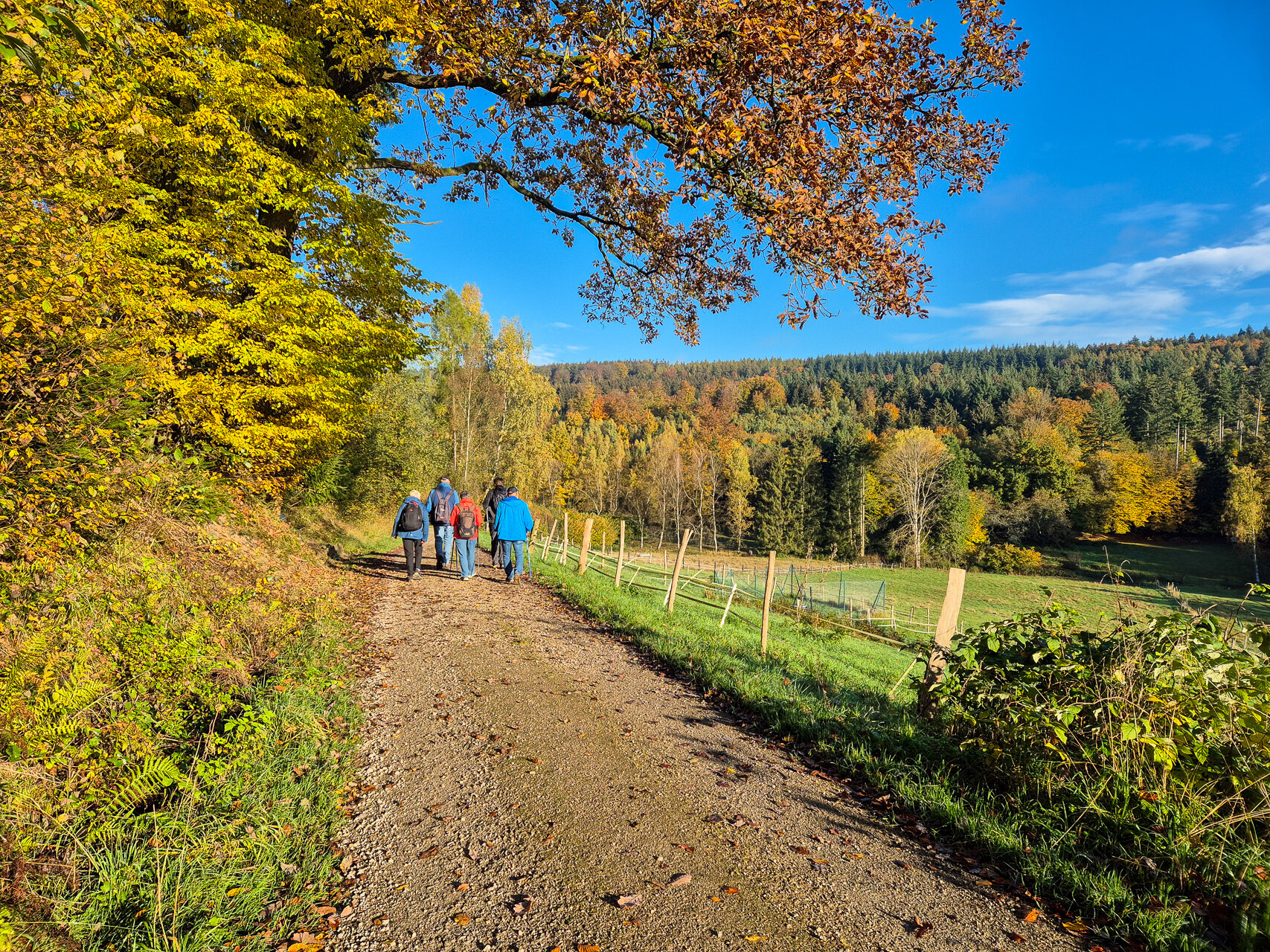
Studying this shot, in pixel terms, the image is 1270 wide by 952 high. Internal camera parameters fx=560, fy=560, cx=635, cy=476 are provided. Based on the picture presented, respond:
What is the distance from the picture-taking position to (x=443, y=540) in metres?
13.3

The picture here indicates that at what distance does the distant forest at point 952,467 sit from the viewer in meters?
58.8

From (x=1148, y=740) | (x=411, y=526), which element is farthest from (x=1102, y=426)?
(x=1148, y=740)

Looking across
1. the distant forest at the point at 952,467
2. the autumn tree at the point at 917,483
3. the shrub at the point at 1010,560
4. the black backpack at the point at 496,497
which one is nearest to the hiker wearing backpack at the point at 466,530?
the black backpack at the point at 496,497

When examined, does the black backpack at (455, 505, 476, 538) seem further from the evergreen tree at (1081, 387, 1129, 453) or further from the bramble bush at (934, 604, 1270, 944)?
the evergreen tree at (1081, 387, 1129, 453)

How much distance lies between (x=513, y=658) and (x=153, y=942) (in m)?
4.69

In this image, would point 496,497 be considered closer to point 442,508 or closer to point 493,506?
point 493,506

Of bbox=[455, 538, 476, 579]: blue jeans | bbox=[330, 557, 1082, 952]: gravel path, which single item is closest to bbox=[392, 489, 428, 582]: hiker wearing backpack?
bbox=[455, 538, 476, 579]: blue jeans

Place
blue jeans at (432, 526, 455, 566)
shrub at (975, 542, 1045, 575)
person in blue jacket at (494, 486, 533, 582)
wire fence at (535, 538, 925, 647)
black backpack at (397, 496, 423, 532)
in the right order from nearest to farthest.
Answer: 1. black backpack at (397, 496, 423, 532)
2. person in blue jacket at (494, 486, 533, 582)
3. blue jeans at (432, 526, 455, 566)
4. wire fence at (535, 538, 925, 647)
5. shrub at (975, 542, 1045, 575)

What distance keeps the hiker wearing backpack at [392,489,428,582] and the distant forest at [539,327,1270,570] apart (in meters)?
33.4

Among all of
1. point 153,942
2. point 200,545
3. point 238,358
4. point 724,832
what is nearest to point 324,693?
point 200,545

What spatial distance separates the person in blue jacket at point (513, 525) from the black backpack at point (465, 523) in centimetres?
53

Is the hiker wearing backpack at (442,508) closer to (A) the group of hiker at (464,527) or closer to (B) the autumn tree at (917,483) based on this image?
(A) the group of hiker at (464,527)

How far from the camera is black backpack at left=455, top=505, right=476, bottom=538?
12.3 m

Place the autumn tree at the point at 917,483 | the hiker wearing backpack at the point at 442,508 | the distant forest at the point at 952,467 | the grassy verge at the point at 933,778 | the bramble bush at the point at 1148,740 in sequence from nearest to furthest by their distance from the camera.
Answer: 1. the grassy verge at the point at 933,778
2. the bramble bush at the point at 1148,740
3. the hiker wearing backpack at the point at 442,508
4. the autumn tree at the point at 917,483
5. the distant forest at the point at 952,467
